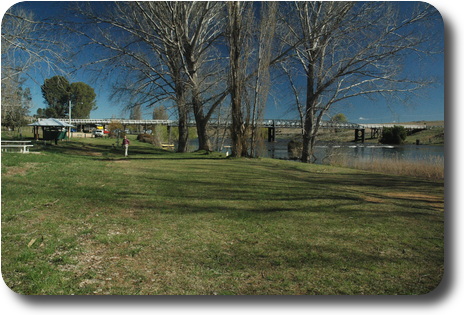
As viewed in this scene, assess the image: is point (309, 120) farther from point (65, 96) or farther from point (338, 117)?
point (65, 96)

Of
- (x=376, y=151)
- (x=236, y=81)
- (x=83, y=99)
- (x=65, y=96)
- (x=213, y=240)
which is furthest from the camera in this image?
(x=376, y=151)

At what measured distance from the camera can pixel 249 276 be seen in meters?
2.35

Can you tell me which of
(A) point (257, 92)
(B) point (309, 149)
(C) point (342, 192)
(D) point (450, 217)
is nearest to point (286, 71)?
(A) point (257, 92)

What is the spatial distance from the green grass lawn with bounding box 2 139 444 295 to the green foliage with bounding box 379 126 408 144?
210 centimetres

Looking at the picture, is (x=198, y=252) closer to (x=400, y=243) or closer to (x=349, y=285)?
(x=349, y=285)

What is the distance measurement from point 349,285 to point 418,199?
4106 mm

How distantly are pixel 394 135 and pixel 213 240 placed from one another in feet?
23.4

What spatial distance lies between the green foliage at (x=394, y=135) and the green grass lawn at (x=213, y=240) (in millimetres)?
2104

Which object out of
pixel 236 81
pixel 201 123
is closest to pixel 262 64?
pixel 236 81

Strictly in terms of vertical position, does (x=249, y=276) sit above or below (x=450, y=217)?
below

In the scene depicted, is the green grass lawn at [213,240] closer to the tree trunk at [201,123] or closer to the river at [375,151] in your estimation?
the river at [375,151]

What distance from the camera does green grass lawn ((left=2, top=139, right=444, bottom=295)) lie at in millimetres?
2254

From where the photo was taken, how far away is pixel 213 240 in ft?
10.4

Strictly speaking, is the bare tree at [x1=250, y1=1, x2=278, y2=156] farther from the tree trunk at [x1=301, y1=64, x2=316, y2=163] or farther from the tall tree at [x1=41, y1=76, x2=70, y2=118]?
the tall tree at [x1=41, y1=76, x2=70, y2=118]
